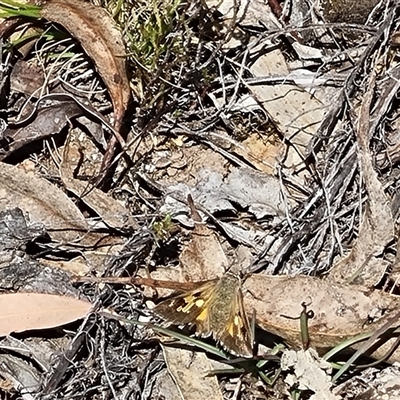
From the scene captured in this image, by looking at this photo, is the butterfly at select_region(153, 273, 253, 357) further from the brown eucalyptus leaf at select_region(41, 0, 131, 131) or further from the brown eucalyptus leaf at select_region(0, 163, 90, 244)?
the brown eucalyptus leaf at select_region(41, 0, 131, 131)

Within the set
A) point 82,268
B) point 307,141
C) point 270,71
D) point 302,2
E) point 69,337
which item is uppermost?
point 302,2

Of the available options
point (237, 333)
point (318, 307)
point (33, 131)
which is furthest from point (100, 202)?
point (318, 307)

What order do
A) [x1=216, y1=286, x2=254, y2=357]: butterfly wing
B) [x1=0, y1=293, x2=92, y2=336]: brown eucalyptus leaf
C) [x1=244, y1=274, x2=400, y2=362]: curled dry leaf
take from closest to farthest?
[x1=216, y1=286, x2=254, y2=357]: butterfly wing, [x1=244, y1=274, x2=400, y2=362]: curled dry leaf, [x1=0, y1=293, x2=92, y2=336]: brown eucalyptus leaf

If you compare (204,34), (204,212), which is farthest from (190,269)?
(204,34)

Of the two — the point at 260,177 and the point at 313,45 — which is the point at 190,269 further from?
the point at 313,45

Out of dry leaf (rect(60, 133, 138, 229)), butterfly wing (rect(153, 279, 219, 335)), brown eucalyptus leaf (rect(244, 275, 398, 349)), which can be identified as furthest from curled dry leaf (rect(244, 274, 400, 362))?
dry leaf (rect(60, 133, 138, 229))

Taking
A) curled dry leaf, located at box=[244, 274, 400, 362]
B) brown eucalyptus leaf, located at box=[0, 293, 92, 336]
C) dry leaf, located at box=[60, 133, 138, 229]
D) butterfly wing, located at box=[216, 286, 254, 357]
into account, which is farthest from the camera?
dry leaf, located at box=[60, 133, 138, 229]

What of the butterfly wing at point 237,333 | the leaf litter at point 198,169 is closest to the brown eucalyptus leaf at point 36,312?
the leaf litter at point 198,169
